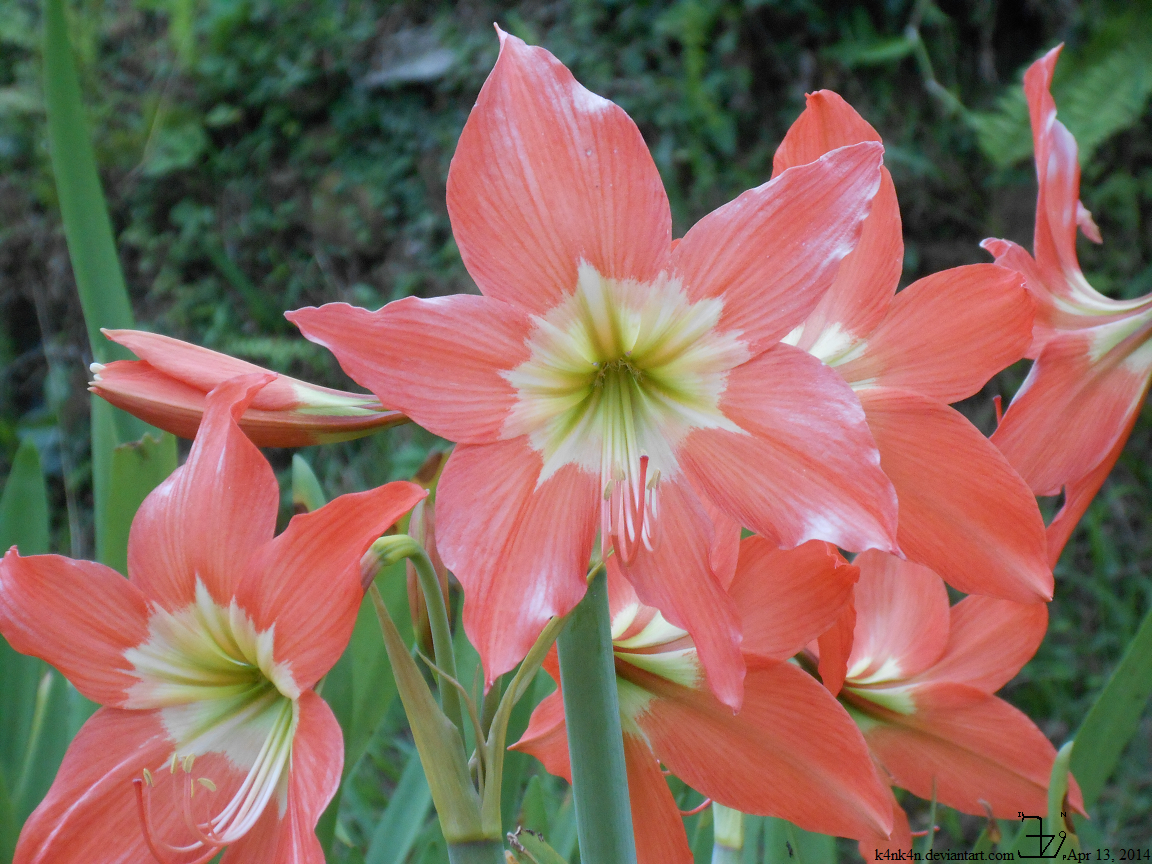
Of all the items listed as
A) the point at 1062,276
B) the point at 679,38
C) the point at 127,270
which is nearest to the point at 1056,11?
the point at 679,38

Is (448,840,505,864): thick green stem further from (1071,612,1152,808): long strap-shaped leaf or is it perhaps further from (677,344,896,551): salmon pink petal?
(1071,612,1152,808): long strap-shaped leaf

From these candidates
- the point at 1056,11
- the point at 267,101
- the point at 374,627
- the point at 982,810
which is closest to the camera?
the point at 982,810

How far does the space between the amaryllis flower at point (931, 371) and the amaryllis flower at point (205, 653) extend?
0.22 meters

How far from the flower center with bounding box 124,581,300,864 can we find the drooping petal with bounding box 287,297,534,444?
13 cm

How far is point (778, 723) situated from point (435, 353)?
232mm

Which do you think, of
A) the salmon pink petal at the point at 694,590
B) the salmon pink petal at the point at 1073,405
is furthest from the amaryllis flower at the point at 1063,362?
the salmon pink petal at the point at 694,590

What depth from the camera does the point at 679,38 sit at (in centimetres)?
264

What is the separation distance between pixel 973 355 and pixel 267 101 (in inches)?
123

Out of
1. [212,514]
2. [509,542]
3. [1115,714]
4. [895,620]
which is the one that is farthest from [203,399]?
[1115,714]

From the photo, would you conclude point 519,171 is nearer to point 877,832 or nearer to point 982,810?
point 877,832

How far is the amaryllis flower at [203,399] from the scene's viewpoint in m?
0.44

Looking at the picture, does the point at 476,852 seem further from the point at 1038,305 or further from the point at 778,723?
the point at 1038,305

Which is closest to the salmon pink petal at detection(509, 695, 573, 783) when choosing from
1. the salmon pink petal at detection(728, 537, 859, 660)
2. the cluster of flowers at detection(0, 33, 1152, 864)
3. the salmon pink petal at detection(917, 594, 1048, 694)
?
the cluster of flowers at detection(0, 33, 1152, 864)

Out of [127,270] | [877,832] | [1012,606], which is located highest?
[127,270]
